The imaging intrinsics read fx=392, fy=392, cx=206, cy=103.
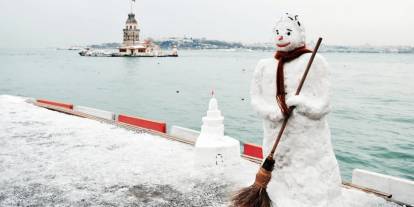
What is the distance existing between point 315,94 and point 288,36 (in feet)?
2.64

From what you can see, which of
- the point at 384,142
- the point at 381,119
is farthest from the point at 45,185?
the point at 381,119

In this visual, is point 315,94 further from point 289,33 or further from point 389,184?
point 389,184

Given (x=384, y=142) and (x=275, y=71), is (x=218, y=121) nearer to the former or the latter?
(x=275, y=71)

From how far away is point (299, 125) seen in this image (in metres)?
4.94

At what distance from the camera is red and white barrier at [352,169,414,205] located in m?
5.79

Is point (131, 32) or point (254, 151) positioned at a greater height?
point (131, 32)

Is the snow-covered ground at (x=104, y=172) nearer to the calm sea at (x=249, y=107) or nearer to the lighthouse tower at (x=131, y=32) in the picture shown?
the calm sea at (x=249, y=107)

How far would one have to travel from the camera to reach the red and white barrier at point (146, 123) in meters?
10.3

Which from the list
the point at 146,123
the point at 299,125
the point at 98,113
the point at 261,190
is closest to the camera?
the point at 299,125

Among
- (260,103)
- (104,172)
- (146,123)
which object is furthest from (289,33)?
(146,123)

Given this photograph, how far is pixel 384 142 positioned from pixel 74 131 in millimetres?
19903

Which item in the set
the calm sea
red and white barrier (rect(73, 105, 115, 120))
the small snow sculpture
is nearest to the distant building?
the calm sea

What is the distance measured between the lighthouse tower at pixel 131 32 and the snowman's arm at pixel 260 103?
5637 inches

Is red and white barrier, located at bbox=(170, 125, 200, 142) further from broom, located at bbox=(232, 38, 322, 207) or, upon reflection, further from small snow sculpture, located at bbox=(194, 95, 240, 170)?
broom, located at bbox=(232, 38, 322, 207)
